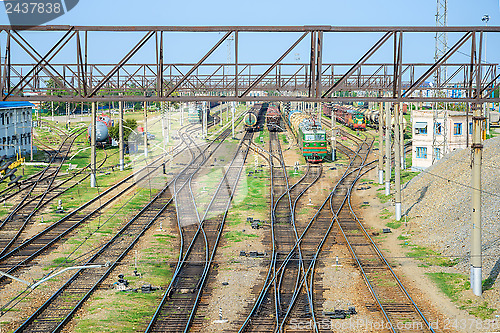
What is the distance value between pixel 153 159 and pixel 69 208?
868 inches

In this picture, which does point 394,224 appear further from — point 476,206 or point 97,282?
point 97,282

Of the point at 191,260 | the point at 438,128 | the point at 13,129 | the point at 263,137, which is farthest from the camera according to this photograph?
the point at 263,137

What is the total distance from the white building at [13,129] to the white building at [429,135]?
1362 inches

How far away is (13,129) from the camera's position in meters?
55.5

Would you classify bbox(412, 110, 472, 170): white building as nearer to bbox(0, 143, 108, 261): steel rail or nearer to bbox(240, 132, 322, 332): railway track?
bbox(240, 132, 322, 332): railway track

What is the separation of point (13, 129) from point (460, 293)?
48.0 m

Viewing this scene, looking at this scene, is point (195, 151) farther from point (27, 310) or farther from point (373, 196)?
point (27, 310)

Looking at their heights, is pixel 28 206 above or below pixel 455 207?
below

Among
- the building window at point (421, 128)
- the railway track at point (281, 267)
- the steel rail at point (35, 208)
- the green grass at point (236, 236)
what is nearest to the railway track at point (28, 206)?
the steel rail at point (35, 208)

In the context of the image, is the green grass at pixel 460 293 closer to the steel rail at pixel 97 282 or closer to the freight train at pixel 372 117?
the steel rail at pixel 97 282

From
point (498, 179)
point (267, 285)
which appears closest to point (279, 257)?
point (267, 285)

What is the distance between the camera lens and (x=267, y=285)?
2067 cm

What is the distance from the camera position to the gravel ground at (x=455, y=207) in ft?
77.7

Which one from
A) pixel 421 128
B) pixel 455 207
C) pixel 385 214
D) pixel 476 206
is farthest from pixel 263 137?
pixel 476 206
